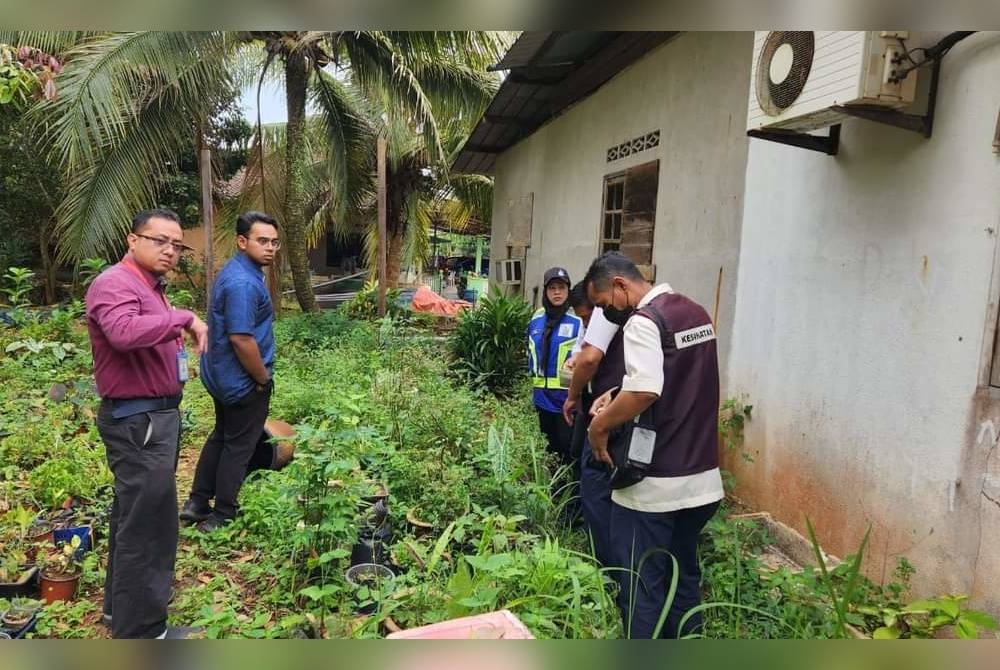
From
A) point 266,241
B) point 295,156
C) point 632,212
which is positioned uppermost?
point 295,156

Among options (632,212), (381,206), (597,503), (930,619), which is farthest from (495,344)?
(930,619)

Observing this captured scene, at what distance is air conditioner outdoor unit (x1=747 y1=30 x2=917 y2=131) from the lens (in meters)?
2.60

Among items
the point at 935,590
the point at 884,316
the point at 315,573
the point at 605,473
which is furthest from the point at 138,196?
the point at 935,590

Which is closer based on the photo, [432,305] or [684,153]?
[684,153]

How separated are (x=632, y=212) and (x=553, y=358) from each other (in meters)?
2.47

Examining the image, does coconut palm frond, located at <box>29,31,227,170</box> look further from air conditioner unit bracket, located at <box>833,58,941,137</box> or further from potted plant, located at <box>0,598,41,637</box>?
air conditioner unit bracket, located at <box>833,58,941,137</box>

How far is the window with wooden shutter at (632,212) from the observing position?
5637 mm

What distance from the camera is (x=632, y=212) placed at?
236 inches

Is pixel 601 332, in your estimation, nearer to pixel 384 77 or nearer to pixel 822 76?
pixel 822 76

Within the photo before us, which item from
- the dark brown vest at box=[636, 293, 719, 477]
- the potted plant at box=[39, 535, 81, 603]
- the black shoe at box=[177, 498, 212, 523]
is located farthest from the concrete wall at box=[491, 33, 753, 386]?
the potted plant at box=[39, 535, 81, 603]

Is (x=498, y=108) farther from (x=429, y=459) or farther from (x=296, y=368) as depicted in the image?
(x=429, y=459)

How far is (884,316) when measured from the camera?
302cm

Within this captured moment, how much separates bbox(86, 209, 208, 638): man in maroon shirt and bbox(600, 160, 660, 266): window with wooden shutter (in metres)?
4.10

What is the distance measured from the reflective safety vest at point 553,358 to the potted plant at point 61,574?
2.66 m
